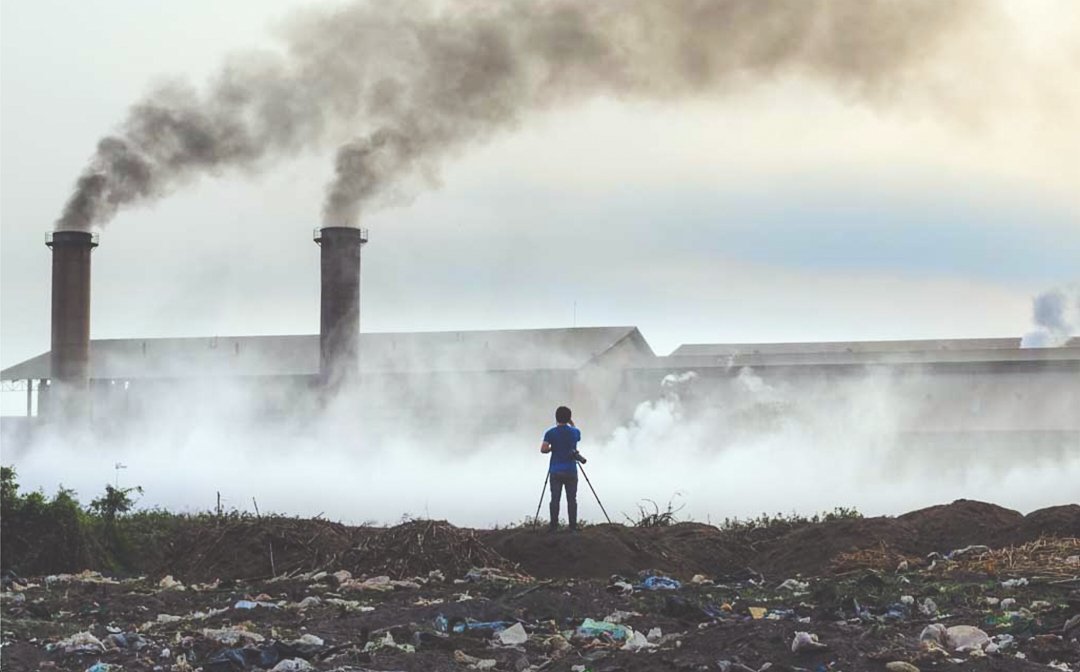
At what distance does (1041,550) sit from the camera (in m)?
16.6

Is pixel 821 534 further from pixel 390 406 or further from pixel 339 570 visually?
pixel 390 406

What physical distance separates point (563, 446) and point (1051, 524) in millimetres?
5853

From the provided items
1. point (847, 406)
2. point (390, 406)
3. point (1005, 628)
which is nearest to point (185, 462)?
point (390, 406)

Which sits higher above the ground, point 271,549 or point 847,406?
point 847,406

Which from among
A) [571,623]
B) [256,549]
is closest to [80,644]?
[571,623]

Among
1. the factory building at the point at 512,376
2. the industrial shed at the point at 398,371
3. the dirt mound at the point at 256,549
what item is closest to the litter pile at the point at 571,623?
the dirt mound at the point at 256,549

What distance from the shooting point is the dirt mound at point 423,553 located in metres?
17.9

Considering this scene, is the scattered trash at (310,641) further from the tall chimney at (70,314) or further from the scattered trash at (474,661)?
the tall chimney at (70,314)

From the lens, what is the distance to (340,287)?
50.2 m

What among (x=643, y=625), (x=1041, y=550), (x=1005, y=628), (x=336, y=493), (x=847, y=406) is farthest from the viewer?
(x=847, y=406)

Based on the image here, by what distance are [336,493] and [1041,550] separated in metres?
32.5

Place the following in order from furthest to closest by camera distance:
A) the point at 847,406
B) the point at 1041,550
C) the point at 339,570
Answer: the point at 847,406 < the point at 339,570 < the point at 1041,550

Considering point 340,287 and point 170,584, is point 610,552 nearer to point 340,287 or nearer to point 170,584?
point 170,584

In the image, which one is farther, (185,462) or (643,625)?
(185,462)
